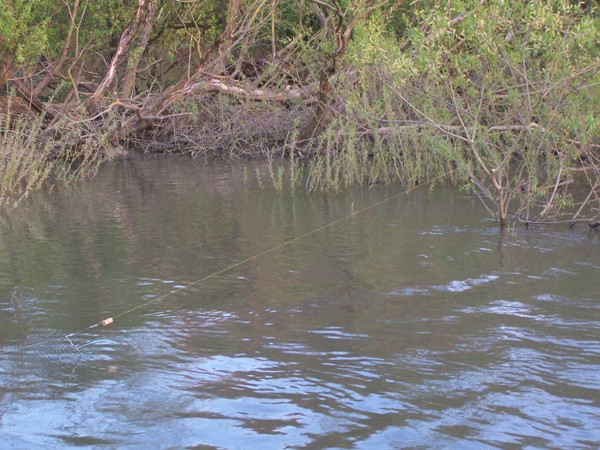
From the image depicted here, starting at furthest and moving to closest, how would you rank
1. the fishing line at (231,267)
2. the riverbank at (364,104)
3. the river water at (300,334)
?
the riverbank at (364,104) → the fishing line at (231,267) → the river water at (300,334)

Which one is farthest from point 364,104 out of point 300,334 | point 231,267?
point 300,334

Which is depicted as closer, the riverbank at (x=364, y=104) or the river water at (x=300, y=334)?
the river water at (x=300, y=334)

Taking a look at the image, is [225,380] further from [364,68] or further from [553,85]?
[364,68]

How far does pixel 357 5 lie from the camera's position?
42.7 ft

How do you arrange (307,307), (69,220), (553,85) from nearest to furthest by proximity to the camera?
(307,307)
(553,85)
(69,220)

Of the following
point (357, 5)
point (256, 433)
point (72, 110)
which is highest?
point (357, 5)

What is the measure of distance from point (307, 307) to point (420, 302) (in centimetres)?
81

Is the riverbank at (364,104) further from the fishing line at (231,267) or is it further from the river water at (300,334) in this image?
the river water at (300,334)

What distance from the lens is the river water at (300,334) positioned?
428 cm

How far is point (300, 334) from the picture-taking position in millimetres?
5621

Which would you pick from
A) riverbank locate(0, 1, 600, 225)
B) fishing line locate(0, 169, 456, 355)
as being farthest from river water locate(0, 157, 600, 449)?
riverbank locate(0, 1, 600, 225)

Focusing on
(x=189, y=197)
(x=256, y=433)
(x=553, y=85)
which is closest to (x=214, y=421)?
(x=256, y=433)

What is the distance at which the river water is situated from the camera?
169 inches

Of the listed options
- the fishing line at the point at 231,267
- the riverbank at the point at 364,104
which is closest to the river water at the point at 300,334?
the fishing line at the point at 231,267
